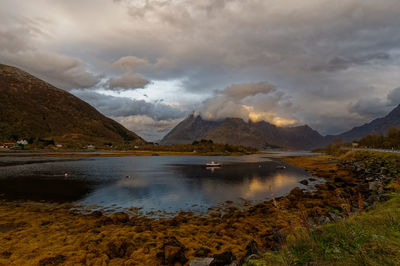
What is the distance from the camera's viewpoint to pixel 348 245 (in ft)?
21.5

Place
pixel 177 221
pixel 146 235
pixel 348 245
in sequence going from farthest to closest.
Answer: pixel 177 221 → pixel 146 235 → pixel 348 245

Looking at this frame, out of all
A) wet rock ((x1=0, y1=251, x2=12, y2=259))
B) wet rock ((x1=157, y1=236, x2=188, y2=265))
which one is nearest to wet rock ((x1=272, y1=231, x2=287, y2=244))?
wet rock ((x1=157, y1=236, x2=188, y2=265))

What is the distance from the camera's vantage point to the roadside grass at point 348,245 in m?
5.50

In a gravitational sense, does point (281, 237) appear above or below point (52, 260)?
above

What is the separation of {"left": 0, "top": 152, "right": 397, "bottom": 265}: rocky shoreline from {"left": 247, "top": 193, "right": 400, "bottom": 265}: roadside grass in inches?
28.6

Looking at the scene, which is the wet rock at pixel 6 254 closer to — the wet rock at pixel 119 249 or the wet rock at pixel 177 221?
the wet rock at pixel 119 249

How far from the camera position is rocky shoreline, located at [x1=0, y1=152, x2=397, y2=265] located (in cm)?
1095

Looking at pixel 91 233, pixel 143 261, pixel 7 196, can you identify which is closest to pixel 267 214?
pixel 143 261

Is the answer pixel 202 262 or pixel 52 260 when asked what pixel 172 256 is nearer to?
pixel 202 262

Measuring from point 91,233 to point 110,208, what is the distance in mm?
10064

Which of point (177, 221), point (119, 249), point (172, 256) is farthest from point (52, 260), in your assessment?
point (177, 221)

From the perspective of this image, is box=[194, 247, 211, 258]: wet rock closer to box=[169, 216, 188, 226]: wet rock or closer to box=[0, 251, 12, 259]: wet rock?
box=[169, 216, 188, 226]: wet rock

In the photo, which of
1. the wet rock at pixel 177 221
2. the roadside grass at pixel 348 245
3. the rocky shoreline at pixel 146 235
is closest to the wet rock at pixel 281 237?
the rocky shoreline at pixel 146 235

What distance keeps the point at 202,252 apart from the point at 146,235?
5.10 m
